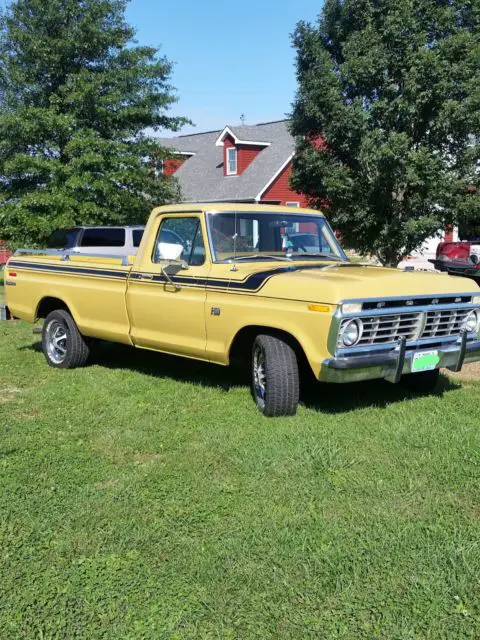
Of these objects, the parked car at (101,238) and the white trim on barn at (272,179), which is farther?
the white trim on barn at (272,179)

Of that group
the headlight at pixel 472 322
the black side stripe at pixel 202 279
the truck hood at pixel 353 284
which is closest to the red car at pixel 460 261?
the headlight at pixel 472 322

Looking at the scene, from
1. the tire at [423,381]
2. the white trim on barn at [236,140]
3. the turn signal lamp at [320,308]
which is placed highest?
the white trim on barn at [236,140]

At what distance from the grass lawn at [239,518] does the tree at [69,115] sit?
1112 centimetres

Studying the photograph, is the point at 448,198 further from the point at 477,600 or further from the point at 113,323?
the point at 477,600

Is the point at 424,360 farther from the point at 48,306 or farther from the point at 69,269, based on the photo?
the point at 48,306

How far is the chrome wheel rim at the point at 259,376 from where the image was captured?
220 inches

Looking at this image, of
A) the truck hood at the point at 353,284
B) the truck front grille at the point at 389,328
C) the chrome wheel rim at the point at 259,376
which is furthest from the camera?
the chrome wheel rim at the point at 259,376

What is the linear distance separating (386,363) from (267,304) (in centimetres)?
109

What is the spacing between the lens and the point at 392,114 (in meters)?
13.3

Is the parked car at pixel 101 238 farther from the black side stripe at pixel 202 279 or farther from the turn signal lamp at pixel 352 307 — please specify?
the turn signal lamp at pixel 352 307

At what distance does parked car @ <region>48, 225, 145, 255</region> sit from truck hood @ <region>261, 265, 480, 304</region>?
874cm

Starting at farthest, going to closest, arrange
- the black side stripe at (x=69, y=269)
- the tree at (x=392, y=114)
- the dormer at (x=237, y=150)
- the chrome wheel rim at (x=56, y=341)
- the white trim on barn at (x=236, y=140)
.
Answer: the dormer at (x=237, y=150) < the white trim on barn at (x=236, y=140) < the tree at (x=392, y=114) < the chrome wheel rim at (x=56, y=341) < the black side stripe at (x=69, y=269)

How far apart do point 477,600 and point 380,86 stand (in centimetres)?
1254

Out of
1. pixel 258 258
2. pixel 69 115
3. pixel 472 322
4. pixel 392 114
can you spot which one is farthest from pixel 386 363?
pixel 69 115
